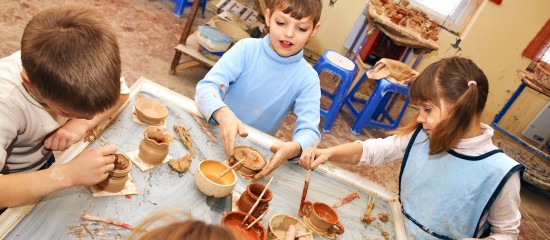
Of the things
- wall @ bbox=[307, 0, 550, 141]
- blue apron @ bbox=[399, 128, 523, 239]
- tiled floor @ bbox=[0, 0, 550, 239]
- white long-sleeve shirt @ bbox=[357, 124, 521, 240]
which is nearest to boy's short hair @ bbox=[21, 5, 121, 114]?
blue apron @ bbox=[399, 128, 523, 239]

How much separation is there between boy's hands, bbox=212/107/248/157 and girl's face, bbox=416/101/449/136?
90 cm

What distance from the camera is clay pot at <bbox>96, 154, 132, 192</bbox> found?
1260 millimetres

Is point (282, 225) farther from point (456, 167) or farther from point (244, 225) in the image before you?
point (456, 167)

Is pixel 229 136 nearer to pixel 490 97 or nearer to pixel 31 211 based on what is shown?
pixel 31 211

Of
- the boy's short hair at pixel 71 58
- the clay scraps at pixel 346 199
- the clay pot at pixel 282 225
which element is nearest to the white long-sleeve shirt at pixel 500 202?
the clay scraps at pixel 346 199

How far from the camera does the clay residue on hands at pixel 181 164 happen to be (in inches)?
59.2

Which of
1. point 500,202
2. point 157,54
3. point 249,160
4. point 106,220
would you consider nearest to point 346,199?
point 249,160

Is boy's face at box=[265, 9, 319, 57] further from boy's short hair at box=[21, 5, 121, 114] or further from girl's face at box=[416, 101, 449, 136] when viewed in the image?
boy's short hair at box=[21, 5, 121, 114]

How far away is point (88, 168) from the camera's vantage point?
1.18 meters

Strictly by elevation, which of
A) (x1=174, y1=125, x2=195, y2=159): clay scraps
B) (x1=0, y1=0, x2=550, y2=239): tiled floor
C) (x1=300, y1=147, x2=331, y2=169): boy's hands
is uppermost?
(x1=300, y1=147, x2=331, y2=169): boy's hands

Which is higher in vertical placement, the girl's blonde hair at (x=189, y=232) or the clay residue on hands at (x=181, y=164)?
the girl's blonde hair at (x=189, y=232)

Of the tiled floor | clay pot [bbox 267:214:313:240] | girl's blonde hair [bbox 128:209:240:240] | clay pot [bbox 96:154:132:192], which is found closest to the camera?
girl's blonde hair [bbox 128:209:240:240]

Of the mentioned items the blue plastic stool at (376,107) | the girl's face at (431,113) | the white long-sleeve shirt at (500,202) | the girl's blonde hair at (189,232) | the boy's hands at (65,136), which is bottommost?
the blue plastic stool at (376,107)

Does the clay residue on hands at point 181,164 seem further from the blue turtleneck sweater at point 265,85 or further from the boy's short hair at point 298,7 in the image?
the boy's short hair at point 298,7
